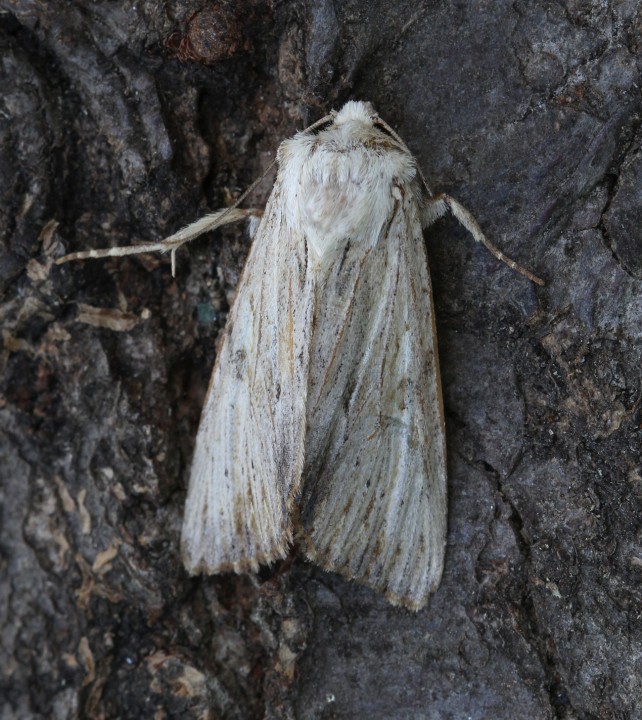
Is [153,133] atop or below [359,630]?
atop

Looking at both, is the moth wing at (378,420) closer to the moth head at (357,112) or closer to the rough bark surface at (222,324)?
the rough bark surface at (222,324)

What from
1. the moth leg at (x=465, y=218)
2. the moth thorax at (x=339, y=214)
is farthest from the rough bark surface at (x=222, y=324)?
the moth thorax at (x=339, y=214)

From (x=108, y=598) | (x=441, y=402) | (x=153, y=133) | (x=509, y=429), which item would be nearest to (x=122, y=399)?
(x=108, y=598)

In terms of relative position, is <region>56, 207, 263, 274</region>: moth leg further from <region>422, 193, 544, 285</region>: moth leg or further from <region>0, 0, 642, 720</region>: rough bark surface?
<region>422, 193, 544, 285</region>: moth leg

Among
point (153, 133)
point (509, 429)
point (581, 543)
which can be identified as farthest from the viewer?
point (153, 133)

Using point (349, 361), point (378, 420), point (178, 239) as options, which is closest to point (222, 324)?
point (178, 239)

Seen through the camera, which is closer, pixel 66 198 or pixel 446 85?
pixel 446 85

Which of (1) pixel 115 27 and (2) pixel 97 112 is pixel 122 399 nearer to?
(2) pixel 97 112
